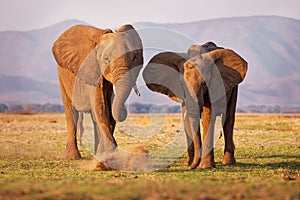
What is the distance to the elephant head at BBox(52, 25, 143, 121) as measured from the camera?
15.2 meters

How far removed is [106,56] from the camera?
1595 centimetres

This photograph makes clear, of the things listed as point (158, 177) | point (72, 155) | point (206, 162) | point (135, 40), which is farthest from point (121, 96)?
point (72, 155)

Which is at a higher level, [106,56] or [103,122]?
[106,56]

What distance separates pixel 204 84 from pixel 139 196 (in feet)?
26.6

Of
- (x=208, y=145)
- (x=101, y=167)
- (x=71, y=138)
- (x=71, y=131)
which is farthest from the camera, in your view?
(x=71, y=131)

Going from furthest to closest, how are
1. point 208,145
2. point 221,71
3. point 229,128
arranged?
point 229,128 → point 221,71 → point 208,145

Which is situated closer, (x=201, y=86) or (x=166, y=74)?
(x=201, y=86)

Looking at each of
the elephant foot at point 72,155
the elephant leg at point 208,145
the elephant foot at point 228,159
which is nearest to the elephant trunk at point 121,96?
the elephant leg at point 208,145

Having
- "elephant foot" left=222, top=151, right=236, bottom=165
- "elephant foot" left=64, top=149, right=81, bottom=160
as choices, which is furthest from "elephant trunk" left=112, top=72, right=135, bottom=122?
"elephant foot" left=64, top=149, right=81, bottom=160

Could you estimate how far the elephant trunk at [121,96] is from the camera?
15.0 meters

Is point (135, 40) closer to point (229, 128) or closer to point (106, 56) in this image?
point (106, 56)

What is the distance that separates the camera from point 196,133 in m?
16.5

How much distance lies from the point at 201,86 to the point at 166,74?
7.89ft

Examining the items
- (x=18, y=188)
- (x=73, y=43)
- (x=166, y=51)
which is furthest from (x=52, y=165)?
(x=18, y=188)
